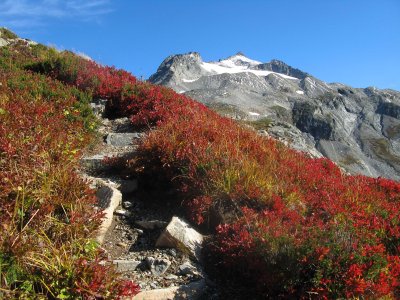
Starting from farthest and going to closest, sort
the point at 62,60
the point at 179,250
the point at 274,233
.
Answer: the point at 62,60
the point at 179,250
the point at 274,233

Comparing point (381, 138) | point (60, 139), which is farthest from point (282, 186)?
point (381, 138)

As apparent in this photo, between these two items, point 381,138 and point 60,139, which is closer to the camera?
point 60,139

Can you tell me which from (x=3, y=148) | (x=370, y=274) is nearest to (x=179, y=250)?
(x=370, y=274)

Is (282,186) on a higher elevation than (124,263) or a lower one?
higher

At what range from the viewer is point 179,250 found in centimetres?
644

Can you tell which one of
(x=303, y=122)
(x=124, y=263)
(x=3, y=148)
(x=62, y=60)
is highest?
(x=303, y=122)

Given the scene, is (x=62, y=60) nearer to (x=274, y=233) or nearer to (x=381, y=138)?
(x=274, y=233)

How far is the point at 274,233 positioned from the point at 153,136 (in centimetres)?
405

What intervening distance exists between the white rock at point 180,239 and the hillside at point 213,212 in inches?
7.6

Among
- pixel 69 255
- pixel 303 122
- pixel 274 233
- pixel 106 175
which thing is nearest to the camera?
pixel 69 255

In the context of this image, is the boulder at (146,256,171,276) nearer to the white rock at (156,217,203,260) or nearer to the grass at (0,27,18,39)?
the white rock at (156,217,203,260)

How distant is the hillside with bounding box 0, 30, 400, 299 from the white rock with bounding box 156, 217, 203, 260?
19 centimetres

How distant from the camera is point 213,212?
7.09m

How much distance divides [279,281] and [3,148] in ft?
15.8
